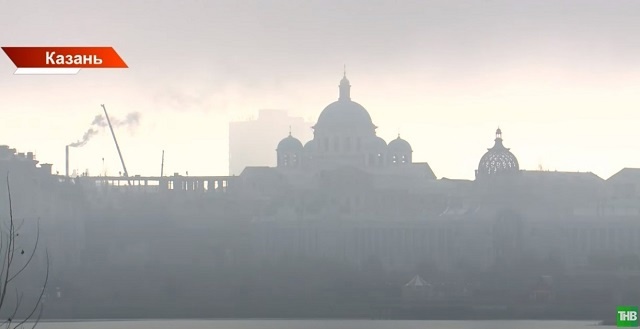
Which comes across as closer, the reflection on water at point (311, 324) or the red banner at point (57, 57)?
the red banner at point (57, 57)

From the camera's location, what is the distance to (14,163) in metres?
170

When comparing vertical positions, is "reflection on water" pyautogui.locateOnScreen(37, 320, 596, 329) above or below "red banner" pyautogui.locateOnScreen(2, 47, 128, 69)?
below

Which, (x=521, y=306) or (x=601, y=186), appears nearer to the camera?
(x=521, y=306)

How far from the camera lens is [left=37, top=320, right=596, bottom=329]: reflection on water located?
369ft

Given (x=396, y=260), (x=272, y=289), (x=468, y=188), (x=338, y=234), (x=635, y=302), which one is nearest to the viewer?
(x=635, y=302)

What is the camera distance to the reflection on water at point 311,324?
369ft

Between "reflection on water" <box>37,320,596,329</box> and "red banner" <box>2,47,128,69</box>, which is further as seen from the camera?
"reflection on water" <box>37,320,596,329</box>

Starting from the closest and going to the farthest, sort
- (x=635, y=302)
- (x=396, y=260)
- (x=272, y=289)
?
(x=635, y=302)
(x=272, y=289)
(x=396, y=260)

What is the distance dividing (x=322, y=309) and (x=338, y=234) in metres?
52.4

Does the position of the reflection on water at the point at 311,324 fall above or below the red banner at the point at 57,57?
below

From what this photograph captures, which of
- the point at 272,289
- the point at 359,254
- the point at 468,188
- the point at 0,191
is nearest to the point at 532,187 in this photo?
the point at 468,188

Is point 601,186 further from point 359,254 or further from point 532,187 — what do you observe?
point 359,254

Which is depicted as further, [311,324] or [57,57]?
[311,324]

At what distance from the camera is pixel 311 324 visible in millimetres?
117500
